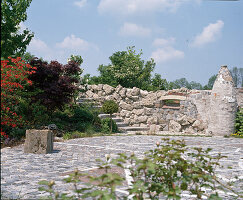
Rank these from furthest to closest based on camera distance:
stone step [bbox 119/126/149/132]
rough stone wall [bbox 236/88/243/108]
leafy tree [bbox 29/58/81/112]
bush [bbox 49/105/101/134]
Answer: stone step [bbox 119/126/149/132] → rough stone wall [bbox 236/88/243/108] → bush [bbox 49/105/101/134] → leafy tree [bbox 29/58/81/112]

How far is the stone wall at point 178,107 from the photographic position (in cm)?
1158

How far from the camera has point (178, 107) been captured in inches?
530

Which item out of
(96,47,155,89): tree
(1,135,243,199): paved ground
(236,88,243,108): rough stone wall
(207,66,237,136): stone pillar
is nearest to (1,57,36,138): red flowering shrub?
(1,135,243,199): paved ground

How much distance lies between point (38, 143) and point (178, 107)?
27.9ft

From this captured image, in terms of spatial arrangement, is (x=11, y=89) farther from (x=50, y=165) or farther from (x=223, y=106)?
(x=223, y=106)

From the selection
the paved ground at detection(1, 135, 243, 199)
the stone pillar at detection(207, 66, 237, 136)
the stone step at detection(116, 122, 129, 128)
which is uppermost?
the stone pillar at detection(207, 66, 237, 136)

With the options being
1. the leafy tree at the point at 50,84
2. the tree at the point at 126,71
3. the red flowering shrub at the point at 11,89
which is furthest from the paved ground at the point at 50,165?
the tree at the point at 126,71

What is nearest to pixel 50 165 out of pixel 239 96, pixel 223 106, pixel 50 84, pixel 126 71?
pixel 50 84

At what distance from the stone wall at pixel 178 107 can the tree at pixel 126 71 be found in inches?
233

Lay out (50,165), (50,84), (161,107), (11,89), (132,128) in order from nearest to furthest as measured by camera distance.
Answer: (50,165)
(11,89)
(50,84)
(132,128)
(161,107)

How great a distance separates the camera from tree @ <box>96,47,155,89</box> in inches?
804

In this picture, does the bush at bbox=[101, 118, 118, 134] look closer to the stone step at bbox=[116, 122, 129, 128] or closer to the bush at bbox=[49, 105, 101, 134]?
the bush at bbox=[49, 105, 101, 134]

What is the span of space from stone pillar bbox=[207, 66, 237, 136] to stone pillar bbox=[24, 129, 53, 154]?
302 inches

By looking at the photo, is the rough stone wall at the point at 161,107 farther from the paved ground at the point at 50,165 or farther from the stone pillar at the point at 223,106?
the paved ground at the point at 50,165
